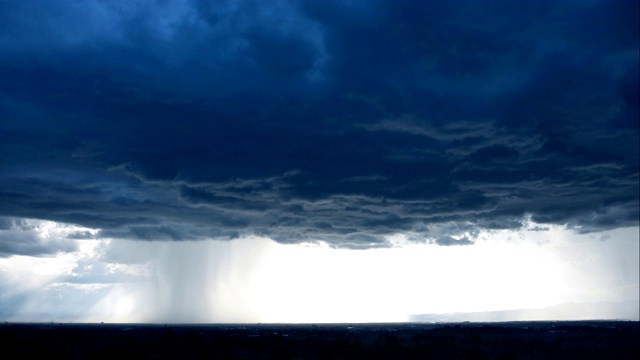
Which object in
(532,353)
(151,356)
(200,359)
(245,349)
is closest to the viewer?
(200,359)

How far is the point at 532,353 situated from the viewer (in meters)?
77.4

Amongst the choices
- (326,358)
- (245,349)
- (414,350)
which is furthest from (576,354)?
(245,349)

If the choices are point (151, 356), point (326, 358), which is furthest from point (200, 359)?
point (326, 358)

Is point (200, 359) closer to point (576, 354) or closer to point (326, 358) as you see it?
point (326, 358)

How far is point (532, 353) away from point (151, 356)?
48.9 meters

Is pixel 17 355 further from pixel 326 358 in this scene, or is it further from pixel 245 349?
pixel 326 358

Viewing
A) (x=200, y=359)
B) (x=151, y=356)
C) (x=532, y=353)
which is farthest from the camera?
(x=532, y=353)

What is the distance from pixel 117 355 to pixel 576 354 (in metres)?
57.3

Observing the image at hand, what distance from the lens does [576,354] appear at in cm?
7488

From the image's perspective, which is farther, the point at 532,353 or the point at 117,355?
the point at 532,353

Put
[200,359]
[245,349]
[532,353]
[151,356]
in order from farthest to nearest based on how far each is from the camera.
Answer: [245,349] → [532,353] → [151,356] → [200,359]

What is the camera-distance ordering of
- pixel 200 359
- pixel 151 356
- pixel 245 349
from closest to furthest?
pixel 200 359 < pixel 151 356 < pixel 245 349

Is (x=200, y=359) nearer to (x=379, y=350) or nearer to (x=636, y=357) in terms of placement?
(x=379, y=350)

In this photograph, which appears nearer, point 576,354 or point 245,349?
point 576,354
